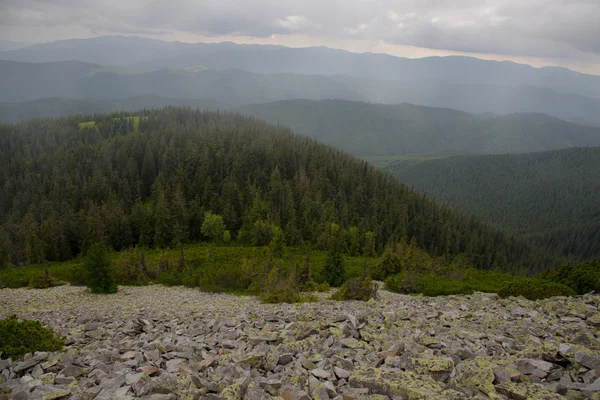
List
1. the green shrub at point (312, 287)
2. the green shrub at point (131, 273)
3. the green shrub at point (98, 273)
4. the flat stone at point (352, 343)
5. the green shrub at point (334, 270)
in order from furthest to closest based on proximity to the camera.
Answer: the green shrub at point (334, 270)
the green shrub at point (131, 273)
the green shrub at point (312, 287)
the green shrub at point (98, 273)
the flat stone at point (352, 343)

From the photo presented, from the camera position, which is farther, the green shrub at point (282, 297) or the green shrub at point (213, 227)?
the green shrub at point (213, 227)

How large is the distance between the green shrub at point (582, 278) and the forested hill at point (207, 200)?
1823 inches

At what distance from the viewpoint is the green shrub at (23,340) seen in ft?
52.3

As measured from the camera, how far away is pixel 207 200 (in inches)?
3777

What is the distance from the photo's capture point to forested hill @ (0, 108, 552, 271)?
260 ft

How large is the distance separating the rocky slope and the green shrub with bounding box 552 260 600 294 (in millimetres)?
6980

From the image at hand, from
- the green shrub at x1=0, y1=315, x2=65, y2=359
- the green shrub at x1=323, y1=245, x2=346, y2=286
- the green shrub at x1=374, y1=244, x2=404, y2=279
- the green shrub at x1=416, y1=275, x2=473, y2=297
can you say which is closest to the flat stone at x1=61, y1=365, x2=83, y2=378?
the green shrub at x1=0, y1=315, x2=65, y2=359

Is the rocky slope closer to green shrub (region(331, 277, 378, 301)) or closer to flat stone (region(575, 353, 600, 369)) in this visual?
flat stone (region(575, 353, 600, 369))

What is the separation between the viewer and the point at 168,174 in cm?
11131

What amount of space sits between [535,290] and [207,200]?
81966 millimetres

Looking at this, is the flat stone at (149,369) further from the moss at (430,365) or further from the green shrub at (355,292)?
the green shrub at (355,292)

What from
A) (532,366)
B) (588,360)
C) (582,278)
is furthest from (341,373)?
(582,278)

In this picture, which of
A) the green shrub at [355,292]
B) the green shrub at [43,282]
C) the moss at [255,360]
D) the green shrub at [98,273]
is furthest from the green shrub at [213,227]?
the moss at [255,360]

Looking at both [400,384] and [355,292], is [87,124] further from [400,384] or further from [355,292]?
[400,384]
